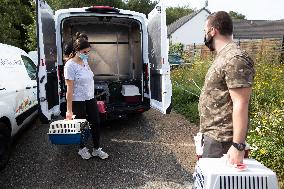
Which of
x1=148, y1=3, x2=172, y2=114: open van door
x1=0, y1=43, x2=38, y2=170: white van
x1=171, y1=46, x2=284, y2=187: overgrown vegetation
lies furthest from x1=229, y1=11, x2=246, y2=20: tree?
x1=0, y1=43, x2=38, y2=170: white van

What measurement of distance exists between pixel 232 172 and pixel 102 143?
4.30m

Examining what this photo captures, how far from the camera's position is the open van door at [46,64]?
215 inches

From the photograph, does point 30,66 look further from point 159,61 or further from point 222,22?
point 222,22

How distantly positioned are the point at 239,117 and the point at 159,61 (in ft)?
13.2

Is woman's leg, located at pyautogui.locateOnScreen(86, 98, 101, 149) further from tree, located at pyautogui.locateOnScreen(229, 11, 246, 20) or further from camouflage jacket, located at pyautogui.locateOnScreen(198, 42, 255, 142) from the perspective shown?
tree, located at pyautogui.locateOnScreen(229, 11, 246, 20)

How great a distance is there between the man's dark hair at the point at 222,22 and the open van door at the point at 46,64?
3379 mm

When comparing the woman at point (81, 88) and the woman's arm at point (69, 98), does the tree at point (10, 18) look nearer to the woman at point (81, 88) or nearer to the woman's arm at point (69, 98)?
the woman at point (81, 88)

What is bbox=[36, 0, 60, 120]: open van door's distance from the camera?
5.46 m

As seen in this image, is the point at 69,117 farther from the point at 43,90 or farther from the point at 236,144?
the point at 236,144

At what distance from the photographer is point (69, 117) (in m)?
5.04

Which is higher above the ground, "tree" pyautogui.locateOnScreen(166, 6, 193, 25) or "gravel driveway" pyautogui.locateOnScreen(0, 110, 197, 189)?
"tree" pyautogui.locateOnScreen(166, 6, 193, 25)

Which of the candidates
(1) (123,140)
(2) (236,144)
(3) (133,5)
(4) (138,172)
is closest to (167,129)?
(1) (123,140)

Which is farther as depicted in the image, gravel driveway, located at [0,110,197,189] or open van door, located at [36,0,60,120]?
open van door, located at [36,0,60,120]

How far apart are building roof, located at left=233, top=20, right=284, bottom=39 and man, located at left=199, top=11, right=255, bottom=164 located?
4452cm
